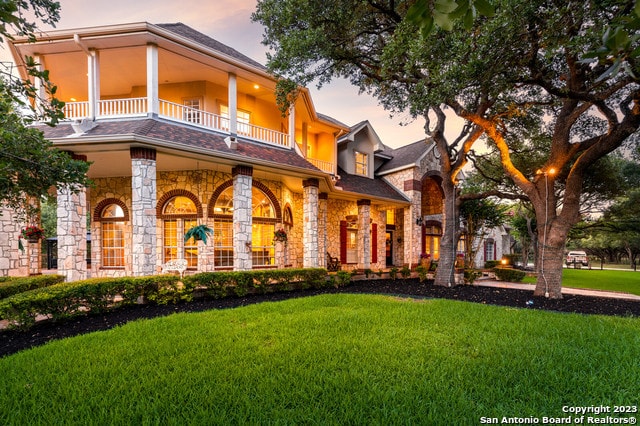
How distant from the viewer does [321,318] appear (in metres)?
6.14

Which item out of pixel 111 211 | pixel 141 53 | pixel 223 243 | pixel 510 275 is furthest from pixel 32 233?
pixel 510 275

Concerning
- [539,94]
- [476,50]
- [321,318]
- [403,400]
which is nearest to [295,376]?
[403,400]

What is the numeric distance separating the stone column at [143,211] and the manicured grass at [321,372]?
3247mm

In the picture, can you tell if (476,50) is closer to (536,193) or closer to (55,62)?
(536,193)

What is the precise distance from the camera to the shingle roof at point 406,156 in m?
18.7

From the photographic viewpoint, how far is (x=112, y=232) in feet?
41.6

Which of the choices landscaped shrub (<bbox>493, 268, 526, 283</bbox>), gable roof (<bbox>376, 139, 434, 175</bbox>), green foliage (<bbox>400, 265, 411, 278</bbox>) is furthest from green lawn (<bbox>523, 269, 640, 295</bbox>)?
gable roof (<bbox>376, 139, 434, 175</bbox>)

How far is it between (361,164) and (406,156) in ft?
11.0

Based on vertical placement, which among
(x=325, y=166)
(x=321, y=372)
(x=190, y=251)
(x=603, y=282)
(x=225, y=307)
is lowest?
(x=603, y=282)

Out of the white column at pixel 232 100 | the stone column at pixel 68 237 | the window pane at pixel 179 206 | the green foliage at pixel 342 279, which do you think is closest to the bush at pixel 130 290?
the stone column at pixel 68 237

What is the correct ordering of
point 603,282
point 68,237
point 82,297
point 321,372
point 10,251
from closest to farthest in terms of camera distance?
point 321,372 → point 82,297 → point 68,237 → point 10,251 → point 603,282

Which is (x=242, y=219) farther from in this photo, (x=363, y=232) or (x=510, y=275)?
(x=510, y=275)

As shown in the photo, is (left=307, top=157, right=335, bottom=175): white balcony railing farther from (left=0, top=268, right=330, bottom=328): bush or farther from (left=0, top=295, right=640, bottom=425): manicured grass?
(left=0, top=295, right=640, bottom=425): manicured grass

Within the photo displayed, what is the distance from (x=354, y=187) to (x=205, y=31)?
9964 millimetres
